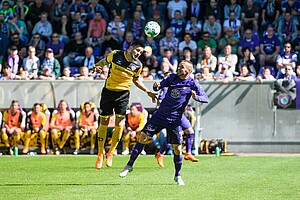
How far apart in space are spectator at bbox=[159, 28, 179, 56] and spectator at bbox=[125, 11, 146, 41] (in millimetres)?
960

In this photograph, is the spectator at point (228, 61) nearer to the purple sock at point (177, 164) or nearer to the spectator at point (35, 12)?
the spectator at point (35, 12)

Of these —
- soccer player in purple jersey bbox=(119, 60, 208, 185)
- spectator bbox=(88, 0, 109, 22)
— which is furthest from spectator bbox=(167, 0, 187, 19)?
soccer player in purple jersey bbox=(119, 60, 208, 185)

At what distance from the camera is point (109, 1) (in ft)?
87.8

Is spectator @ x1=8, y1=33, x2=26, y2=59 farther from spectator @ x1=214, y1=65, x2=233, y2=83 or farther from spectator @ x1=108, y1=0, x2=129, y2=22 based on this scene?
spectator @ x1=214, y1=65, x2=233, y2=83

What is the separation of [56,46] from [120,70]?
10.5 meters

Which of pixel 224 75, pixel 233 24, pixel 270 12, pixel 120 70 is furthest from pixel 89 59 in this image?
pixel 120 70

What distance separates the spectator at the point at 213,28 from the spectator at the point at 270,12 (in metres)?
1.39

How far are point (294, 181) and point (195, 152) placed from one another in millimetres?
8498

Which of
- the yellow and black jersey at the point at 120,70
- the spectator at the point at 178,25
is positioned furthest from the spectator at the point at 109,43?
the yellow and black jersey at the point at 120,70

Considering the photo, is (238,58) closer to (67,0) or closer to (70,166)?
(67,0)

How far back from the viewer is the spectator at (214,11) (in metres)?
25.4

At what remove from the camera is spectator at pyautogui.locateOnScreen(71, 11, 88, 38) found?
26.2m

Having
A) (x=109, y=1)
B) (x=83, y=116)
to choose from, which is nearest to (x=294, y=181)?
(x=83, y=116)

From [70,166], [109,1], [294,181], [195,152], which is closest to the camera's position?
[294,181]
